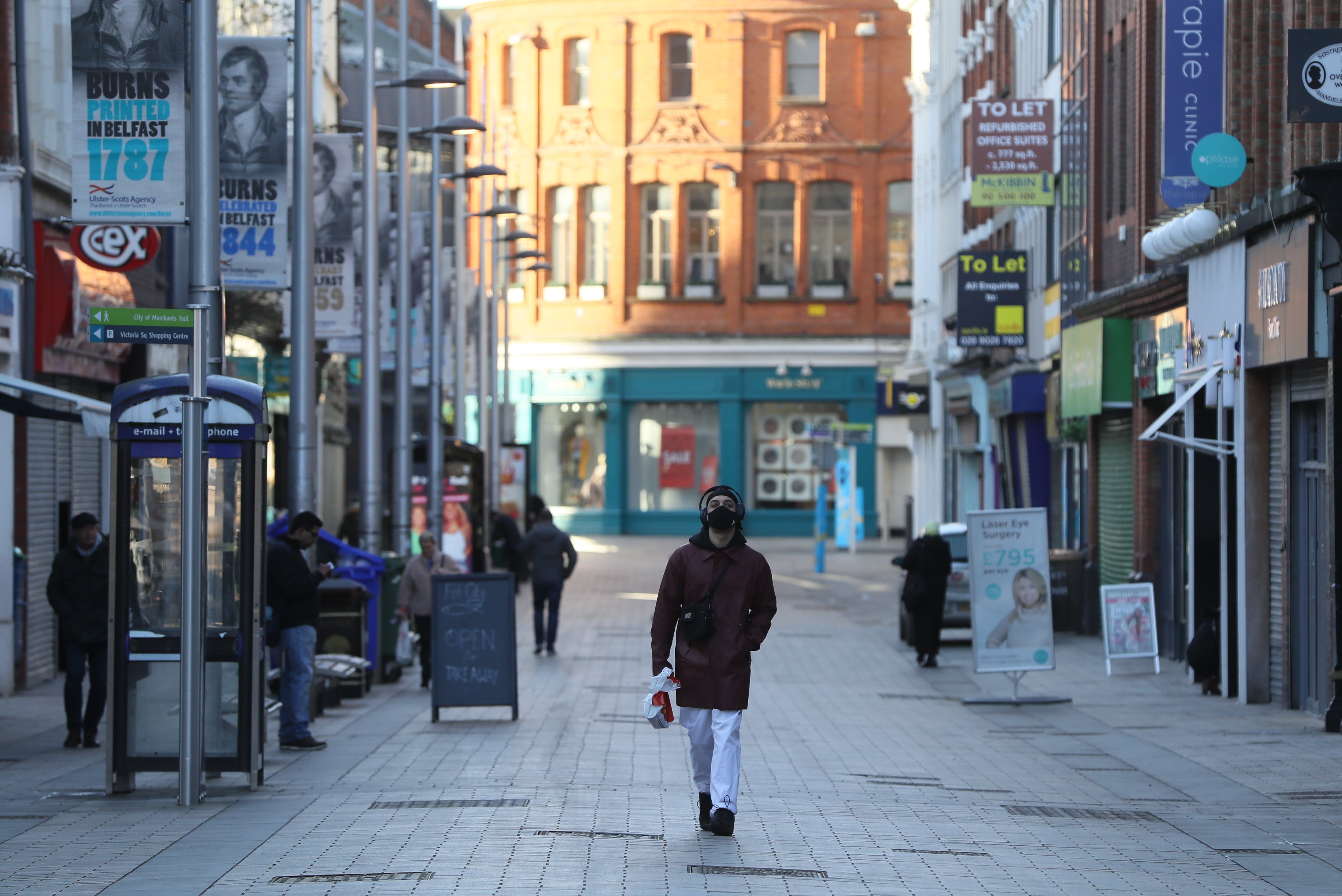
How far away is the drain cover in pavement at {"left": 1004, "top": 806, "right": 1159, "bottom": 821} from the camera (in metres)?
Answer: 10.9

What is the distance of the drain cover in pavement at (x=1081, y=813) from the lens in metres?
10.9

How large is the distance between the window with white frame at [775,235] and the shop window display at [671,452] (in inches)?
164

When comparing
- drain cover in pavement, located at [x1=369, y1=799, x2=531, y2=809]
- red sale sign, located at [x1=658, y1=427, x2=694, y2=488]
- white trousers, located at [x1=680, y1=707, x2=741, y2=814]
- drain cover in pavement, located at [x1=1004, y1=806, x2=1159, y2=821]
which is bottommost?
drain cover in pavement, located at [x1=1004, y1=806, x2=1159, y2=821]

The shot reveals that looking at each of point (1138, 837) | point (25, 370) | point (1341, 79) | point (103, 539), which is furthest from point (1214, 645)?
point (25, 370)

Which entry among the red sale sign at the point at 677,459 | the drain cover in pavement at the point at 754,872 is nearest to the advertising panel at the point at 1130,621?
the drain cover in pavement at the point at 754,872

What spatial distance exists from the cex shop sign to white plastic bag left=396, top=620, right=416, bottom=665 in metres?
4.86

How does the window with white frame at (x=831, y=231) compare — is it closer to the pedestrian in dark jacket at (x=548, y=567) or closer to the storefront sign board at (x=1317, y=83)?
the pedestrian in dark jacket at (x=548, y=567)

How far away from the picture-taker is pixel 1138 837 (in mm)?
10102

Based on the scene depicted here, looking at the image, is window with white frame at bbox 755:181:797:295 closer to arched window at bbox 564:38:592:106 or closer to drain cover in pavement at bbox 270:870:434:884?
arched window at bbox 564:38:592:106

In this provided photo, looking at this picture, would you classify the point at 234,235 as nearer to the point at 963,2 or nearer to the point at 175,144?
the point at 175,144

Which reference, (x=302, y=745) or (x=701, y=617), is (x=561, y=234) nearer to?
(x=302, y=745)

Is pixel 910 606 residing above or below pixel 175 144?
below

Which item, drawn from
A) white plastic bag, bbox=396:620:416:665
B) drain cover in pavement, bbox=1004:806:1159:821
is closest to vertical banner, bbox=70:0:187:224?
drain cover in pavement, bbox=1004:806:1159:821

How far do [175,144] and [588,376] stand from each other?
149ft
